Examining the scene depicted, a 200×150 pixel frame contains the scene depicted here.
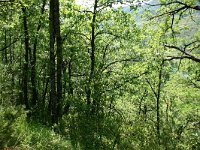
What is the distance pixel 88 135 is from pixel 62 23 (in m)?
13.7

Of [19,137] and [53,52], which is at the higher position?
[53,52]

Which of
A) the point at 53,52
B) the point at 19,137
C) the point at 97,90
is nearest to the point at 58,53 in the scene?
the point at 53,52

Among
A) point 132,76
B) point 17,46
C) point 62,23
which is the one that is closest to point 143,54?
point 132,76

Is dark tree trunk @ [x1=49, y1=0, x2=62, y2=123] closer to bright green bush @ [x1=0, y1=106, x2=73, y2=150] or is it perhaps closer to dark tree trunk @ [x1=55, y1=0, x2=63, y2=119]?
dark tree trunk @ [x1=55, y1=0, x2=63, y2=119]

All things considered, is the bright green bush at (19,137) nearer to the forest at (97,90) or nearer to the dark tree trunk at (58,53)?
the forest at (97,90)

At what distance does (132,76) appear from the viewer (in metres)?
22.5

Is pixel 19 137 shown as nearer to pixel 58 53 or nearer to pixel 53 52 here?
pixel 53 52

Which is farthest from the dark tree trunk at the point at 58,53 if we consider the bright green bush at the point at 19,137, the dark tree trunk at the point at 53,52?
the bright green bush at the point at 19,137

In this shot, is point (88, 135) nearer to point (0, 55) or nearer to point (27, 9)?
point (27, 9)

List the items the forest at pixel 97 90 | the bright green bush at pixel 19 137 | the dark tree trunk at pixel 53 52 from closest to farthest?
the bright green bush at pixel 19 137 < the forest at pixel 97 90 < the dark tree trunk at pixel 53 52

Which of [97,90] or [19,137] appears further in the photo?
[97,90]

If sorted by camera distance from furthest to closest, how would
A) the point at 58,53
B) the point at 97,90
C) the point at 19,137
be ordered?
the point at 58,53 → the point at 97,90 → the point at 19,137

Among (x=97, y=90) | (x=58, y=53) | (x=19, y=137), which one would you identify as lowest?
(x=19, y=137)

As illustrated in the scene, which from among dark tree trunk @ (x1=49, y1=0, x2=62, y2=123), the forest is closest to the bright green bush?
the forest
